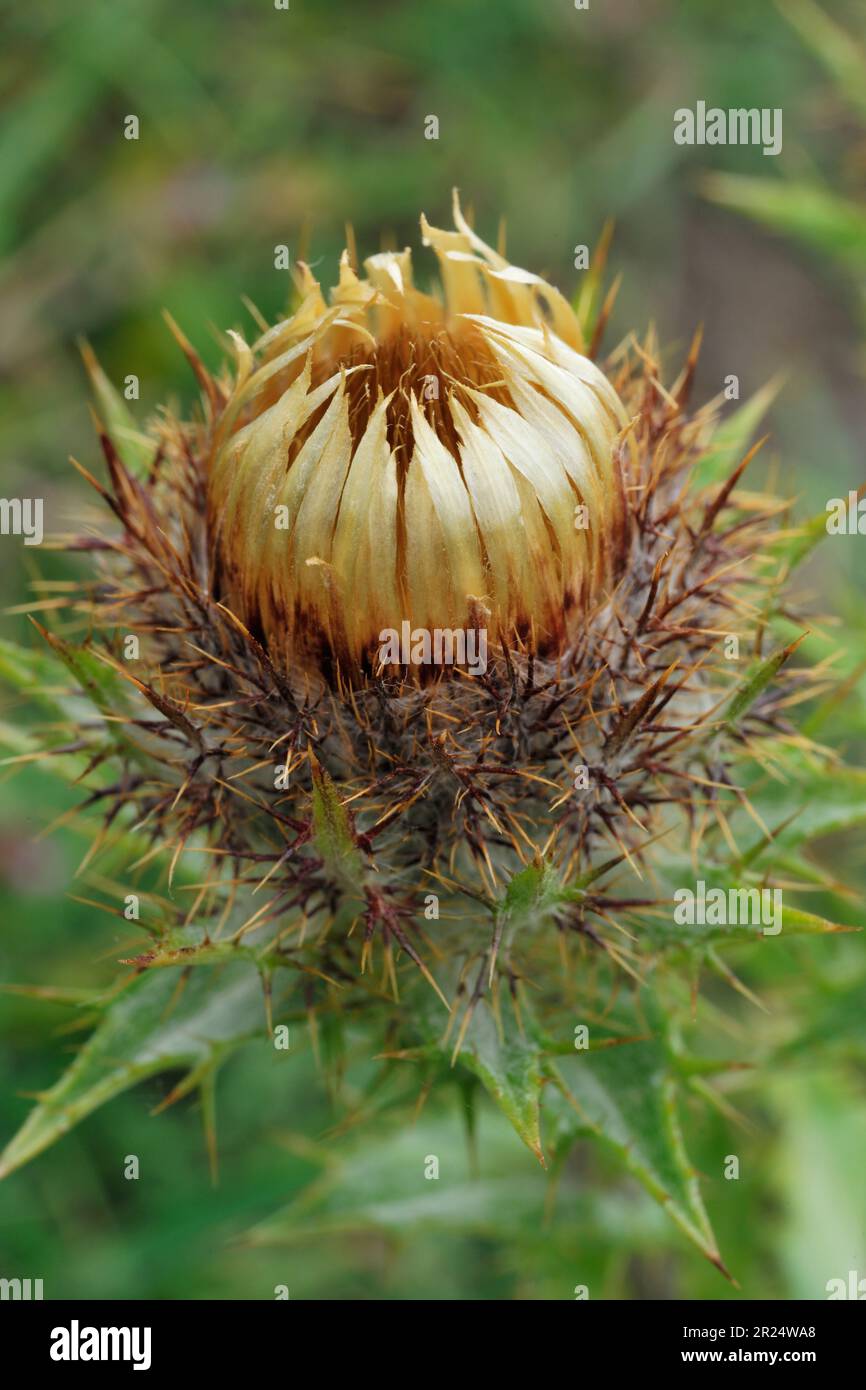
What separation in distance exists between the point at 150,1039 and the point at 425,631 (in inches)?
45.8

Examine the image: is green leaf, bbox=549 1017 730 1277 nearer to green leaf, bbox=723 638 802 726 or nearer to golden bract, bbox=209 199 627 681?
green leaf, bbox=723 638 802 726

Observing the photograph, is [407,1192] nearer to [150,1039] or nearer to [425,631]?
[150,1039]

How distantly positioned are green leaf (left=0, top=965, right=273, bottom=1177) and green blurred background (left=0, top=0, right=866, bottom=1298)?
0.18m

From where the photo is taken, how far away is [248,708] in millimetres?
2568

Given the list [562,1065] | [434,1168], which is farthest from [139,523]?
[434,1168]

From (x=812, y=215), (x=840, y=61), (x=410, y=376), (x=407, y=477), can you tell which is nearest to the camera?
(x=407, y=477)

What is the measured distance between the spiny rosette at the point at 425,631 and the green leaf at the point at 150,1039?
0.67 feet

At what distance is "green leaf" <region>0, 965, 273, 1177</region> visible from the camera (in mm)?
2566

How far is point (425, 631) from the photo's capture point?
2352 mm

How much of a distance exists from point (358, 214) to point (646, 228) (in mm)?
1675

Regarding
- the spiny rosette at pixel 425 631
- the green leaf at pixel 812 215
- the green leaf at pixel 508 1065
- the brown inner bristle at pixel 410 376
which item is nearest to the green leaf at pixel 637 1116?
the green leaf at pixel 508 1065

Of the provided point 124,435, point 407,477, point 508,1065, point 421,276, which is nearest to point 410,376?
point 407,477

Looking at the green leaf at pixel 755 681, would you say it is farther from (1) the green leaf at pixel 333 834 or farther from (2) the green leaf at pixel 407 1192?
(2) the green leaf at pixel 407 1192

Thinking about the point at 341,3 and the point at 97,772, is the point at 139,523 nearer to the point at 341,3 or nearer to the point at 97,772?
the point at 97,772
